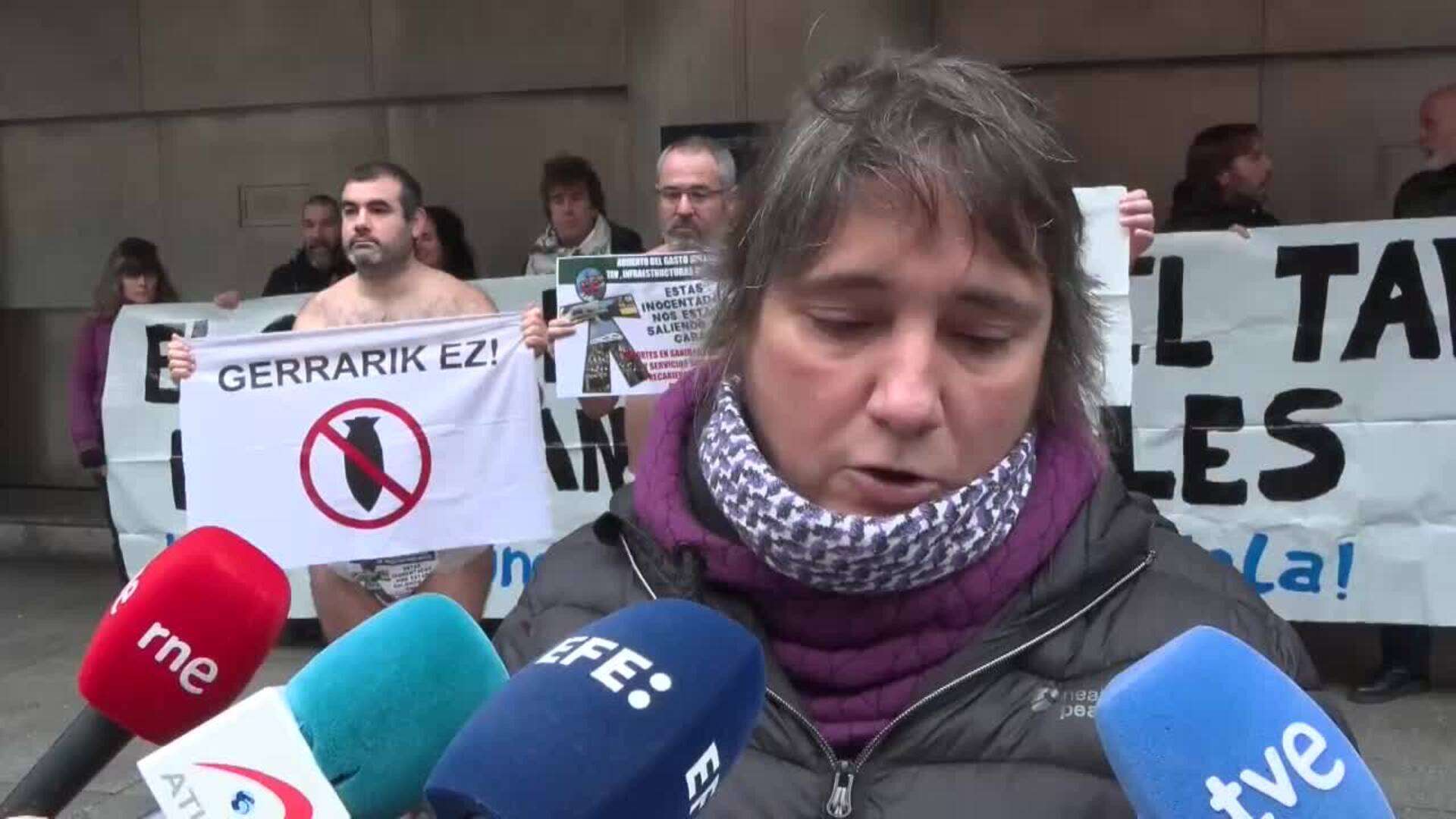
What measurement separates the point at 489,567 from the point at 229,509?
31.9 inches

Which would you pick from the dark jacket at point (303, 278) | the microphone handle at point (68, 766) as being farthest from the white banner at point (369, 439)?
the microphone handle at point (68, 766)

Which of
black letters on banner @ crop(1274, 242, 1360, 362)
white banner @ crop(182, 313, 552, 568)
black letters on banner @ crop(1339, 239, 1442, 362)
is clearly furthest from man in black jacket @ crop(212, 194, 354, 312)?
black letters on banner @ crop(1339, 239, 1442, 362)

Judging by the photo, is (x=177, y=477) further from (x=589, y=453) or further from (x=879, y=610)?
(x=879, y=610)

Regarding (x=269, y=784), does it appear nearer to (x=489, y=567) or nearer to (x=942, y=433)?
(x=942, y=433)

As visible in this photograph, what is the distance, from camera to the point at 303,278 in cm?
647

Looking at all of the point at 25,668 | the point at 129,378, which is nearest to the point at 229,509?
the point at 129,378

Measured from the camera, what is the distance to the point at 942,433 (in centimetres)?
118

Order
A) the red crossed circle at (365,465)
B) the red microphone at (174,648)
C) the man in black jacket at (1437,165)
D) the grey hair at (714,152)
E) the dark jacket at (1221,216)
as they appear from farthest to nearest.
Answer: the dark jacket at (1221,216)
the man in black jacket at (1437,165)
the red crossed circle at (365,465)
the grey hair at (714,152)
the red microphone at (174,648)

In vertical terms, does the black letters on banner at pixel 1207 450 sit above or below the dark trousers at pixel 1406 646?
above

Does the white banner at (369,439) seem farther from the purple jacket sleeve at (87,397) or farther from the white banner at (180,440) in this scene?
the purple jacket sleeve at (87,397)

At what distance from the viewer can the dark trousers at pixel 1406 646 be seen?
5.11 meters

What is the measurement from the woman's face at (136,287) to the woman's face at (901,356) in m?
5.86

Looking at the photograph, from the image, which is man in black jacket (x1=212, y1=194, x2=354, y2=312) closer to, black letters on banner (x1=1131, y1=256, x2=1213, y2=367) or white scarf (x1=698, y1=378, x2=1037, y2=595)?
Answer: black letters on banner (x1=1131, y1=256, x2=1213, y2=367)

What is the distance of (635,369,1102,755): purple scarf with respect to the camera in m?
1.25
